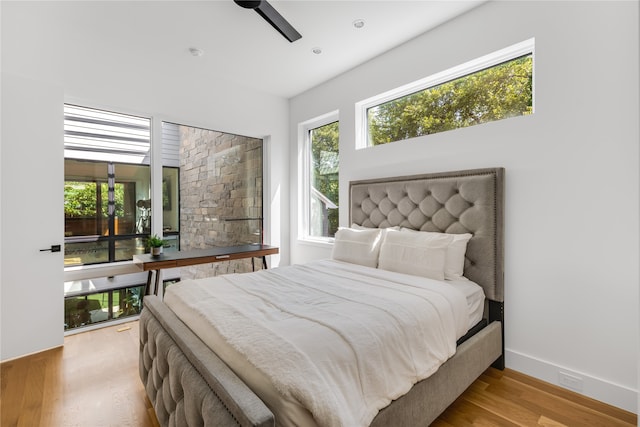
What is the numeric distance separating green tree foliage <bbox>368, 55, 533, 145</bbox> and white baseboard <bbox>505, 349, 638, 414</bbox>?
1827 mm

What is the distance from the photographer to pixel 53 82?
8.38 ft

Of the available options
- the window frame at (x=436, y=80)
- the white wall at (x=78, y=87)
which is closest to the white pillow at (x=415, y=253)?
the window frame at (x=436, y=80)

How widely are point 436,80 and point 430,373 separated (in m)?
2.51

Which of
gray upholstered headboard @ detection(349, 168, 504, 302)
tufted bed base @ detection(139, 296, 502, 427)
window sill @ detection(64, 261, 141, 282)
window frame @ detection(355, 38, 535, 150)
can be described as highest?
window frame @ detection(355, 38, 535, 150)

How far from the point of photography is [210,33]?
2.65 meters

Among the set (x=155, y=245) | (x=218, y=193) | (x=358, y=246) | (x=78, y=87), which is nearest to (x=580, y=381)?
(x=358, y=246)

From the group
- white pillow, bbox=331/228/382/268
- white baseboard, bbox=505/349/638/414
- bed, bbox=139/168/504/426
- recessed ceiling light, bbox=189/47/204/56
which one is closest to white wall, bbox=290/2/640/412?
white baseboard, bbox=505/349/638/414

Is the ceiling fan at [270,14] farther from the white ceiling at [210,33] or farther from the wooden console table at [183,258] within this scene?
the wooden console table at [183,258]

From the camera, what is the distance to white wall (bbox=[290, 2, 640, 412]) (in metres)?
1.72

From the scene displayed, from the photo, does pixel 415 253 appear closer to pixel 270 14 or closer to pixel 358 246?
pixel 358 246

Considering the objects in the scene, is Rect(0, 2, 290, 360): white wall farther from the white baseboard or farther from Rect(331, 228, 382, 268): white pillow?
the white baseboard

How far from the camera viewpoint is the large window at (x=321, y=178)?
3.81 metres

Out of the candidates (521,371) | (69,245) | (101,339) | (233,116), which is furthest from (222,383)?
(233,116)

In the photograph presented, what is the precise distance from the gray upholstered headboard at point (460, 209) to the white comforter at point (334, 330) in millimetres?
487
